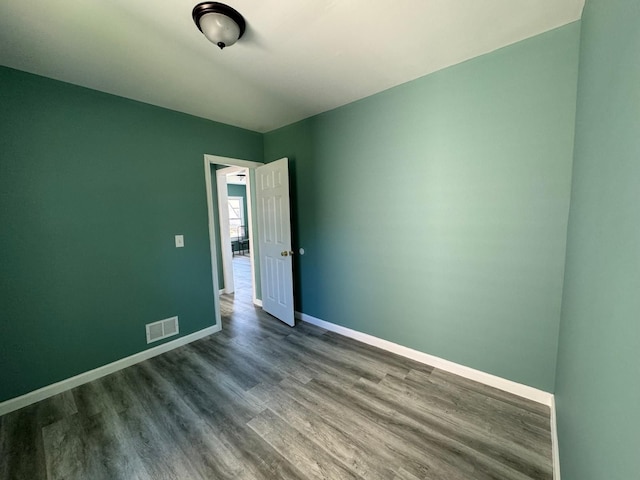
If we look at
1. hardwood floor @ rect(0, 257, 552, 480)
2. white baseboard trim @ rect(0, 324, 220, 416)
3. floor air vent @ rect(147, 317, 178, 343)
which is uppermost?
floor air vent @ rect(147, 317, 178, 343)

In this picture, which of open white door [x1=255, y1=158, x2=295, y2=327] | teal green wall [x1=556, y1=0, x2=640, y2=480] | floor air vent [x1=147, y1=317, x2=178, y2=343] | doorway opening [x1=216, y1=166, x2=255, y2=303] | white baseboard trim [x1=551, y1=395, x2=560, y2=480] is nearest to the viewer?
teal green wall [x1=556, y1=0, x2=640, y2=480]

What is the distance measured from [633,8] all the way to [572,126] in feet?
3.98

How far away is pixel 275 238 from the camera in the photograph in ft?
10.5

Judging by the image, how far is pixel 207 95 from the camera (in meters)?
2.28

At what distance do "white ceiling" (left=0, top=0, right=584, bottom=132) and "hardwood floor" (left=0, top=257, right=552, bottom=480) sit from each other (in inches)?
99.6

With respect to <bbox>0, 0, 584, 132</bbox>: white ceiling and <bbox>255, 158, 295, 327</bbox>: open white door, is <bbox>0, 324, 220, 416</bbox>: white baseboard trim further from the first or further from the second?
<bbox>0, 0, 584, 132</bbox>: white ceiling

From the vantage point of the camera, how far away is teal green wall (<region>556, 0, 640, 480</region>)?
543mm

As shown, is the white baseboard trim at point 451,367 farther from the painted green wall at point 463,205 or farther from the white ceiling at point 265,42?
the white ceiling at point 265,42

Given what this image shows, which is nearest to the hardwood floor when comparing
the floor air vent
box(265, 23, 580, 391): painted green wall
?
the floor air vent

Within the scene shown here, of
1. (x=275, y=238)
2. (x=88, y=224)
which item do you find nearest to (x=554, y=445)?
(x=275, y=238)

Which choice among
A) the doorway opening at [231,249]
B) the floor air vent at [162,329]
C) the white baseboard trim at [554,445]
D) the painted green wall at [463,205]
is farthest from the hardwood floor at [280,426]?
the doorway opening at [231,249]

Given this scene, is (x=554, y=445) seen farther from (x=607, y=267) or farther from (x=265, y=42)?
(x=265, y=42)

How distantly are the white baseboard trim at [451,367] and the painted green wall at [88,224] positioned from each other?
1871 millimetres

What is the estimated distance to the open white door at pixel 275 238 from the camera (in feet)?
9.89
